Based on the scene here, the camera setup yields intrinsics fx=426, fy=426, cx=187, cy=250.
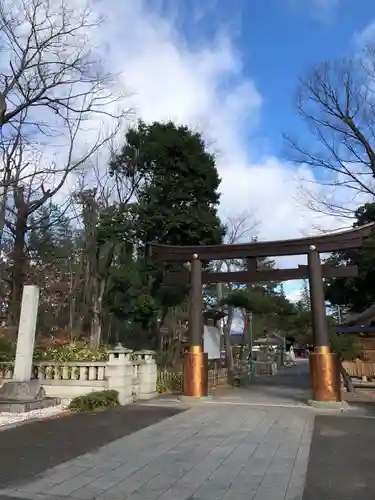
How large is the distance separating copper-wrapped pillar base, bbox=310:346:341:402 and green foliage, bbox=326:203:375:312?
11061 millimetres

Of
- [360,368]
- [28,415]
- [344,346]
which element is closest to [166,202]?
[344,346]

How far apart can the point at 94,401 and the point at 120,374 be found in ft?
3.62

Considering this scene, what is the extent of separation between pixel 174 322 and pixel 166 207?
5425 mm

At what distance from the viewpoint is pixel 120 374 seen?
10.5 metres

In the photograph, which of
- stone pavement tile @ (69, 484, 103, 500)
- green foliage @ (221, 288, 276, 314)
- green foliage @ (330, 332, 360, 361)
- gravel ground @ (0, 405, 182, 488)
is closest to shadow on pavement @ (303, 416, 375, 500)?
stone pavement tile @ (69, 484, 103, 500)

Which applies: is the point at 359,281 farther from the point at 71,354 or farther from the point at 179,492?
the point at 179,492

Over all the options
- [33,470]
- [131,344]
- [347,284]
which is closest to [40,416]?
[33,470]

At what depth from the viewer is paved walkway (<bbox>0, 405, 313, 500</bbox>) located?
4254 millimetres

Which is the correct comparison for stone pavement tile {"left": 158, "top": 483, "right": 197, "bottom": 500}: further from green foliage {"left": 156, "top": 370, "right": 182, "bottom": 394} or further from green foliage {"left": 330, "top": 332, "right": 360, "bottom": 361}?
green foliage {"left": 330, "top": 332, "right": 360, "bottom": 361}

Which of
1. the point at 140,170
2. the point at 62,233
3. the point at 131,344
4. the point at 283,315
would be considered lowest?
the point at 131,344

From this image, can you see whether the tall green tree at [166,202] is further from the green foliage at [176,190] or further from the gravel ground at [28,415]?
the gravel ground at [28,415]

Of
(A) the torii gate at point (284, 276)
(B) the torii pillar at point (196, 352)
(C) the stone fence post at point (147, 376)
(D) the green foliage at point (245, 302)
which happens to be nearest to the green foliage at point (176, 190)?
(D) the green foliage at point (245, 302)

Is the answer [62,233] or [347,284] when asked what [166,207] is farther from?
[347,284]

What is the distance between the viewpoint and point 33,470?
4.98 m
